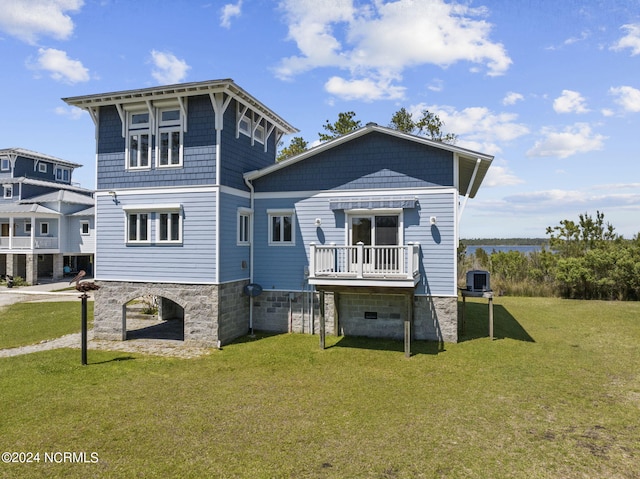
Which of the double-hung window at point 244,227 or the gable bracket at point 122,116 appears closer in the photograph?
the gable bracket at point 122,116

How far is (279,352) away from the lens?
1162 cm

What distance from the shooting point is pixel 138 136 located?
42.9ft

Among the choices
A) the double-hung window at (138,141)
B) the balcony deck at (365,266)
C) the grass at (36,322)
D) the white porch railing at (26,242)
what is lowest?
the grass at (36,322)

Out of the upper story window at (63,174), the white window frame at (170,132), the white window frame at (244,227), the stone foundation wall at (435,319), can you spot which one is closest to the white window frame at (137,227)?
the white window frame at (170,132)

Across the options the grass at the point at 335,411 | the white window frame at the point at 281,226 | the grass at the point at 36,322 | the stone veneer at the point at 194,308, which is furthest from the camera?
the white window frame at the point at 281,226

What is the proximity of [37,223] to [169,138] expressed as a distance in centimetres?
2563

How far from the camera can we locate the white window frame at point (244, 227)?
1358 centimetres

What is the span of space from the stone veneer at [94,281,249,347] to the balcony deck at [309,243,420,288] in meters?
3.01

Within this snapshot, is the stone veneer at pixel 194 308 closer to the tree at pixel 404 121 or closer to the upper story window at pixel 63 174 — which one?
the tree at pixel 404 121

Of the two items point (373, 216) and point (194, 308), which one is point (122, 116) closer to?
point (194, 308)

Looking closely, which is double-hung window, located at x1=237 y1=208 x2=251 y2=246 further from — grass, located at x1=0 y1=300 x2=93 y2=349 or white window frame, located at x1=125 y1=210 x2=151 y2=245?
grass, located at x1=0 y1=300 x2=93 y2=349

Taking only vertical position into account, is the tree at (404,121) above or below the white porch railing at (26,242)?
above

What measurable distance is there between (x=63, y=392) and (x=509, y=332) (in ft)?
44.0

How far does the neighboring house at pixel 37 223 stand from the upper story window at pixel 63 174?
6.34ft
